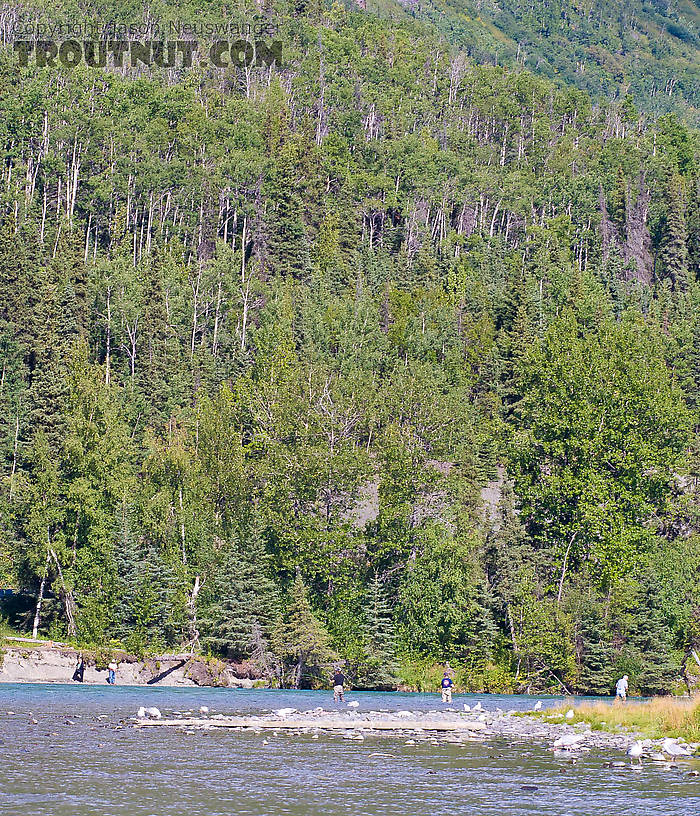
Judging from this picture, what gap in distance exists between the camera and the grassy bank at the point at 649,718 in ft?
122

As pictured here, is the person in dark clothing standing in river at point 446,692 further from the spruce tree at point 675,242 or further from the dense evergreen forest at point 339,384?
the spruce tree at point 675,242

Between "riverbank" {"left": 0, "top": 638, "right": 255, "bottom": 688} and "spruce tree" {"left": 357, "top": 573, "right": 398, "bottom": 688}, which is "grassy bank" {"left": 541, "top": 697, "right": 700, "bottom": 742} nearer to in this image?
"spruce tree" {"left": 357, "top": 573, "right": 398, "bottom": 688}

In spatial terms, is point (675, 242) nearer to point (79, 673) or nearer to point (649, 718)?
point (79, 673)

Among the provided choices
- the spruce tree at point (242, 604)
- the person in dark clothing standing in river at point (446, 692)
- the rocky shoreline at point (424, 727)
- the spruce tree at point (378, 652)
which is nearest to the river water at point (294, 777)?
the rocky shoreline at point (424, 727)

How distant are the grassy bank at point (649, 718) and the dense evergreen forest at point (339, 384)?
22.4 meters

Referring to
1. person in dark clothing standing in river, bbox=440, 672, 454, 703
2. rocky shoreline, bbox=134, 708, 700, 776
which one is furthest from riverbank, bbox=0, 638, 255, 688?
rocky shoreline, bbox=134, 708, 700, 776

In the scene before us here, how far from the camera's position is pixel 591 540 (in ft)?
253

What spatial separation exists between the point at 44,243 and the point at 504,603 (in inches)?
2632

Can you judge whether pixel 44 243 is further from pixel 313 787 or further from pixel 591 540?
pixel 313 787

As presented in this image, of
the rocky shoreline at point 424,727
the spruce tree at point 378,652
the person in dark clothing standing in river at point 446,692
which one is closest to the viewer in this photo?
the rocky shoreline at point 424,727

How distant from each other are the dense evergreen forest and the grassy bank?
22425mm

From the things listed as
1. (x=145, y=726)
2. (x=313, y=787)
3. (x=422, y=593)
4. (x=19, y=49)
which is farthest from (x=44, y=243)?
(x=313, y=787)

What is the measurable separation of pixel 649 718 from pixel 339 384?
44.3m

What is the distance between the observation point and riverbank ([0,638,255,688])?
66375 millimetres
